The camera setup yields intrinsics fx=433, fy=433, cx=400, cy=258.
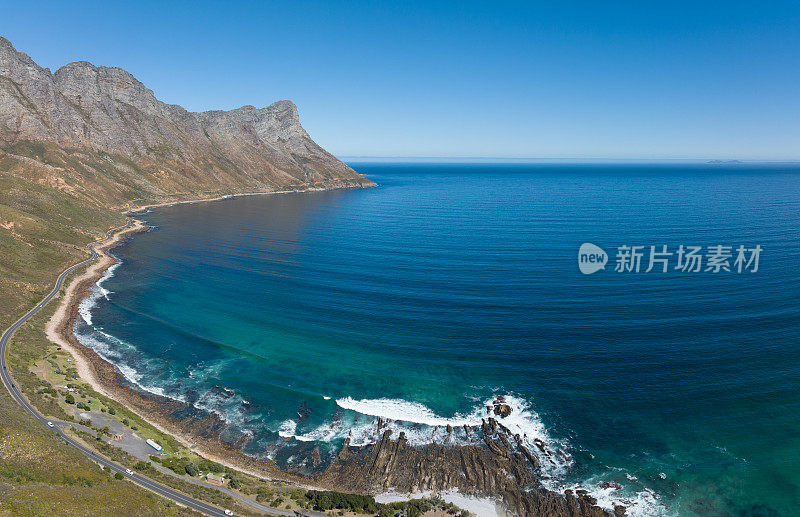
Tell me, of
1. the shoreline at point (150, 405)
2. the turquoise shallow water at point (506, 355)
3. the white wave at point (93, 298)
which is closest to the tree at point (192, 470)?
the shoreline at point (150, 405)

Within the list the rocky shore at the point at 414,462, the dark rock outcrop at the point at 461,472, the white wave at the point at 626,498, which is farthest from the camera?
the rocky shore at the point at 414,462

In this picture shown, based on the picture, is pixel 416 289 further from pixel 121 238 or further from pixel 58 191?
pixel 58 191

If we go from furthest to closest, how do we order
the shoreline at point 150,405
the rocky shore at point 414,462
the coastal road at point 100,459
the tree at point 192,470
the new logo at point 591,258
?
the new logo at point 591,258
the shoreline at point 150,405
the tree at point 192,470
the rocky shore at point 414,462
the coastal road at point 100,459

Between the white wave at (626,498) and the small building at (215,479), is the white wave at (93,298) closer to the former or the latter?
the small building at (215,479)

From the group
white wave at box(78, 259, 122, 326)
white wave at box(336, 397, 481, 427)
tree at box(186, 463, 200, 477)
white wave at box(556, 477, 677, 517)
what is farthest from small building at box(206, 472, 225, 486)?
white wave at box(78, 259, 122, 326)

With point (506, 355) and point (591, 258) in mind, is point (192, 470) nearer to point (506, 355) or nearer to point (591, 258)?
point (506, 355)

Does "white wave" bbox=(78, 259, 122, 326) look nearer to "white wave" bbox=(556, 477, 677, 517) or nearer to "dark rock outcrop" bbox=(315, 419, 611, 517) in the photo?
"dark rock outcrop" bbox=(315, 419, 611, 517)
